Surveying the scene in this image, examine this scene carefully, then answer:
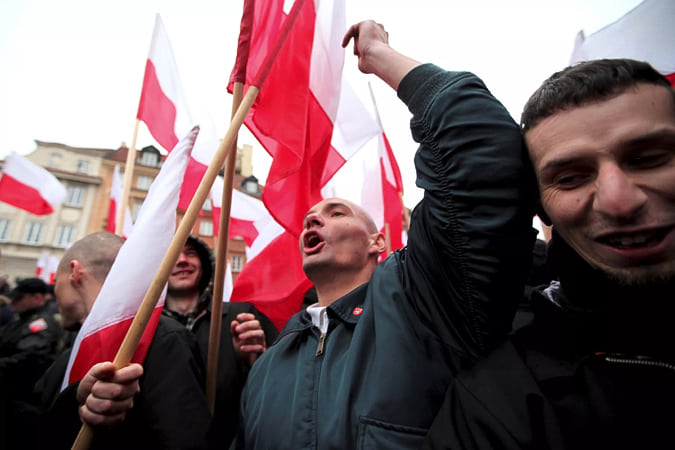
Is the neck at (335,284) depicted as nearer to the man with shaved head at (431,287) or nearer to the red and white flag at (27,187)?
the man with shaved head at (431,287)

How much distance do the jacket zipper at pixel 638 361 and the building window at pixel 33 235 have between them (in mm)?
36385

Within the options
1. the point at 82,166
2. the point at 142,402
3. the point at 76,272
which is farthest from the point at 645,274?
the point at 82,166

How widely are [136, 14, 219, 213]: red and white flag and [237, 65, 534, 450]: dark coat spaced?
2268 millimetres

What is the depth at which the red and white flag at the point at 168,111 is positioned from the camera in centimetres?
311

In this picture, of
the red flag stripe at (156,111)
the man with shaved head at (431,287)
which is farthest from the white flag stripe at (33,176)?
the man with shaved head at (431,287)

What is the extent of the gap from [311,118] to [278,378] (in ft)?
5.74

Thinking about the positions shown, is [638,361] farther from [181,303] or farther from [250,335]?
[181,303]

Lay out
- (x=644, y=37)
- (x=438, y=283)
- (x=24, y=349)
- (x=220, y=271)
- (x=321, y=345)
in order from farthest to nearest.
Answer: (x=24, y=349) < (x=644, y=37) < (x=220, y=271) < (x=321, y=345) < (x=438, y=283)

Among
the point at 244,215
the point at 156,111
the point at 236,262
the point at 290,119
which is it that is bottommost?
the point at 290,119

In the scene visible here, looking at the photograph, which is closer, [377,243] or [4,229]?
[377,243]

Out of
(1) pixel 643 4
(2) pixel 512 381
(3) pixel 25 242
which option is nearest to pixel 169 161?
(2) pixel 512 381

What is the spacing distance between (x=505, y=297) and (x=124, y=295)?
61.1 inches

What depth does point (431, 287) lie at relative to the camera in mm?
1113

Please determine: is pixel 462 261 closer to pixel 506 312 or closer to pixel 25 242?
pixel 506 312
